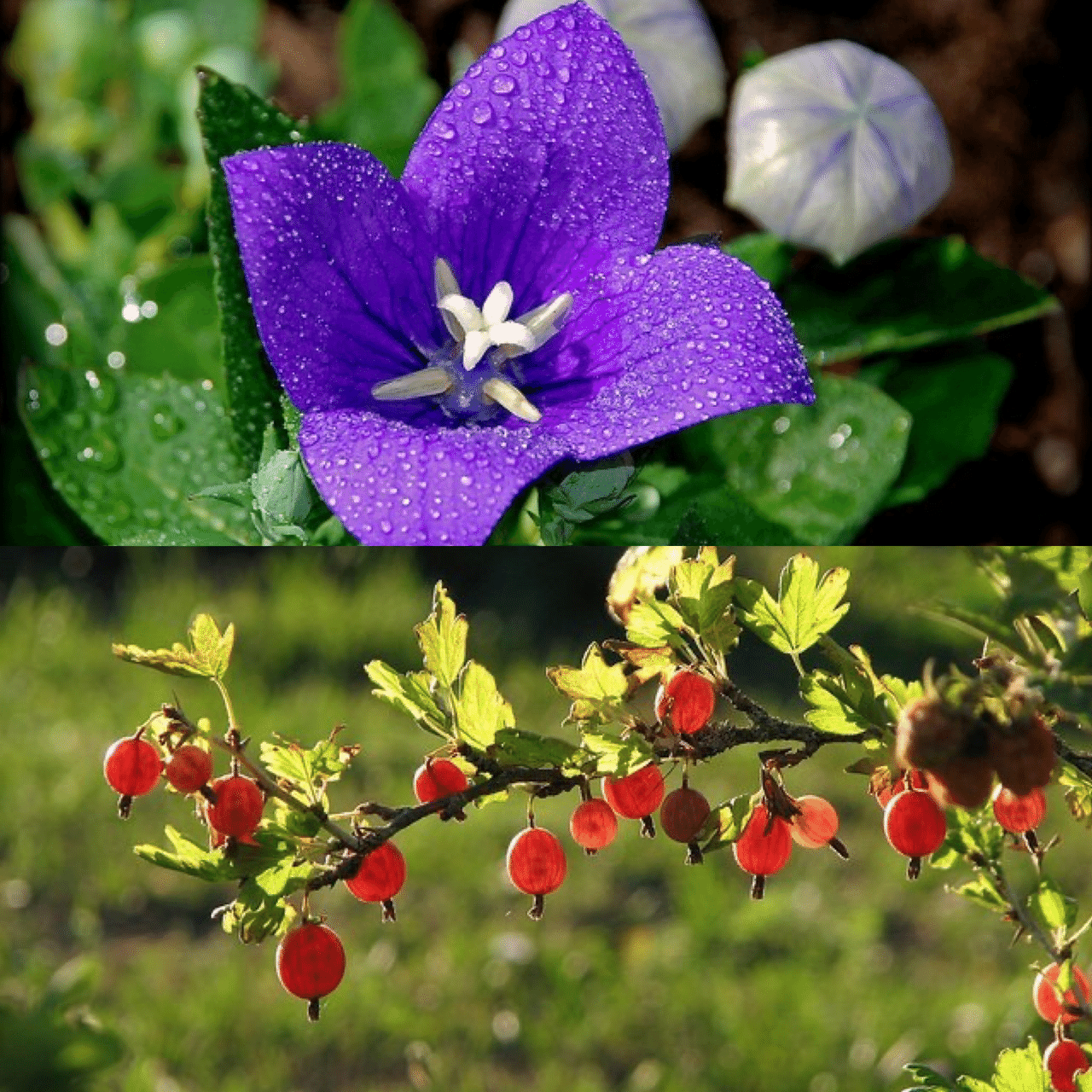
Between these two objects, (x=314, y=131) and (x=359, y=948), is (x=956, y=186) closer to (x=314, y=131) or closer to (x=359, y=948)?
(x=314, y=131)

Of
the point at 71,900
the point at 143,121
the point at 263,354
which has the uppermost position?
the point at 263,354

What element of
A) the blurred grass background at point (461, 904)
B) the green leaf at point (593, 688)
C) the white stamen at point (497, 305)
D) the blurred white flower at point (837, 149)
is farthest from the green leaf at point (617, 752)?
the blurred grass background at point (461, 904)

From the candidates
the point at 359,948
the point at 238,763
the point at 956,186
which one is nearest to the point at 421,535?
the point at 238,763

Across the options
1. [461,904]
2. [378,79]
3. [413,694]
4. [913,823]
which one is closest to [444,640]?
[413,694]

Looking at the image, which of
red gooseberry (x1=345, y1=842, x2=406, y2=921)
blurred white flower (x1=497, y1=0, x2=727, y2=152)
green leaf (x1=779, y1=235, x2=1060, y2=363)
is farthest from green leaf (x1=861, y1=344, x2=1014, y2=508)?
red gooseberry (x1=345, y1=842, x2=406, y2=921)

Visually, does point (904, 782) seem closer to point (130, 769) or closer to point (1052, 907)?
point (1052, 907)

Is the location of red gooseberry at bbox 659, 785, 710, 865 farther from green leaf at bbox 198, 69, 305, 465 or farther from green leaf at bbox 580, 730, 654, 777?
green leaf at bbox 198, 69, 305, 465

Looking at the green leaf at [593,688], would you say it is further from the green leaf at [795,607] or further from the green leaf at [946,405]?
the green leaf at [946,405]
